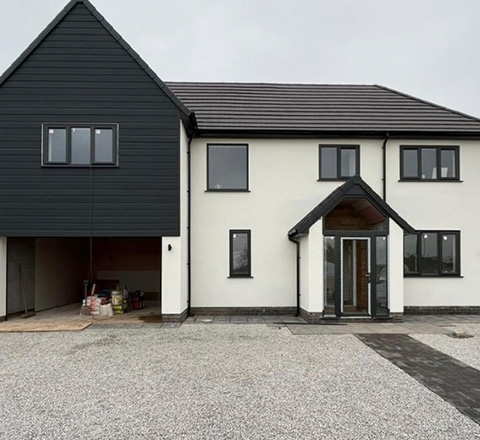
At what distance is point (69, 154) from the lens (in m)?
10.4

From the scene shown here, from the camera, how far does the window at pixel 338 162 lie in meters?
12.3

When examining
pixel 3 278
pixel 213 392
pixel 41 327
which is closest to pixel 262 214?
pixel 41 327

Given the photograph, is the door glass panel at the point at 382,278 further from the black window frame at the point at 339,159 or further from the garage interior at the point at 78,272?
the garage interior at the point at 78,272

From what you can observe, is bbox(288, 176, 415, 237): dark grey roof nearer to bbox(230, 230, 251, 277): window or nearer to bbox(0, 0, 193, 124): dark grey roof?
bbox(230, 230, 251, 277): window

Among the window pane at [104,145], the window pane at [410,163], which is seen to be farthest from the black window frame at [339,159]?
the window pane at [104,145]

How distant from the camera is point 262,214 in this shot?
1203 cm

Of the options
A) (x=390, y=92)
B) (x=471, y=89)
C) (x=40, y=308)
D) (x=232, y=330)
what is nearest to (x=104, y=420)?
(x=232, y=330)

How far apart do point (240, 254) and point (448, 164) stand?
7.32 m

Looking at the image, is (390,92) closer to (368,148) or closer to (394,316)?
(368,148)

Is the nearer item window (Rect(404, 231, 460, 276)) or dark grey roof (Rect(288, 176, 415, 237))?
dark grey roof (Rect(288, 176, 415, 237))

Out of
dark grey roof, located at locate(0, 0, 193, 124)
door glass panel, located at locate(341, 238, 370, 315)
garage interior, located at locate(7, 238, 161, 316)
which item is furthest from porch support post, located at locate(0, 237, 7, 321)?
door glass panel, located at locate(341, 238, 370, 315)

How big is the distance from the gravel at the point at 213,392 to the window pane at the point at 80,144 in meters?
4.79

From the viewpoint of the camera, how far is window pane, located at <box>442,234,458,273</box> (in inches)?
480

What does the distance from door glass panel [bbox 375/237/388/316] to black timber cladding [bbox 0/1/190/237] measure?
18.5 feet
